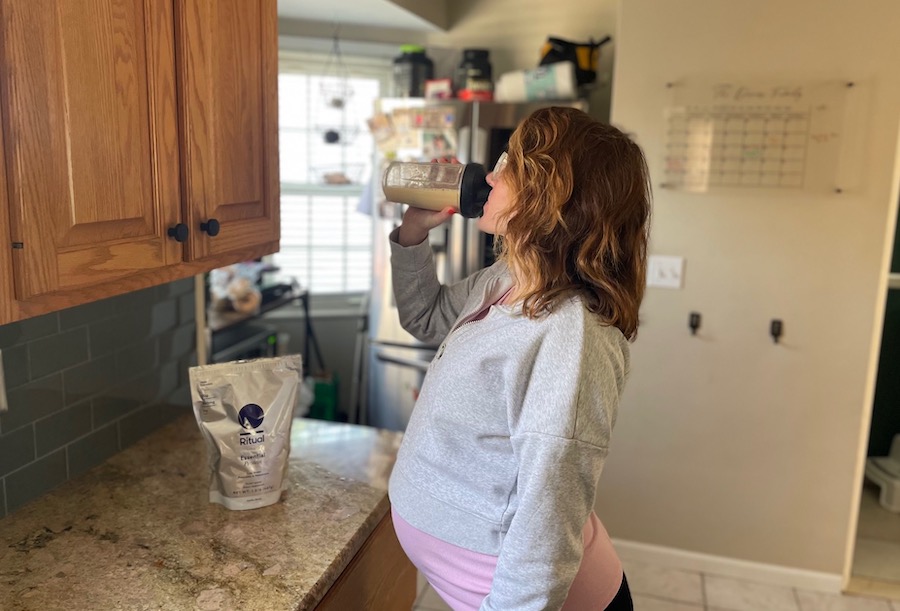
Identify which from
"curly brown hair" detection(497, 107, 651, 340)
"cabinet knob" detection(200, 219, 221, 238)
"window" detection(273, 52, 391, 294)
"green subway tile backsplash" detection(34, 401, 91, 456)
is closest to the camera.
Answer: "curly brown hair" detection(497, 107, 651, 340)

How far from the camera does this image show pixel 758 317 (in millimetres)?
2426

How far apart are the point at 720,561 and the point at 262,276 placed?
224 centimetres

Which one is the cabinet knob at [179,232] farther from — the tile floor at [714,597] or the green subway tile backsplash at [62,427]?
the tile floor at [714,597]

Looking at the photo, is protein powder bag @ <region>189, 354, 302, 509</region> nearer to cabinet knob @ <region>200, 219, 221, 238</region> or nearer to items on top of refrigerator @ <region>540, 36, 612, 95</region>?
cabinet knob @ <region>200, 219, 221, 238</region>

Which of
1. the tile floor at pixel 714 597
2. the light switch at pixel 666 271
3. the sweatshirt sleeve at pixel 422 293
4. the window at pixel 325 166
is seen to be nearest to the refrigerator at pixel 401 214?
the window at pixel 325 166

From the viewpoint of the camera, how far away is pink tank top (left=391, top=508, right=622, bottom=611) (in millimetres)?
1078

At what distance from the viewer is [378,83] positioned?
350 centimetres

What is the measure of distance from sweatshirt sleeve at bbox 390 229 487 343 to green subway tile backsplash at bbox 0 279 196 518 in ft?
1.97

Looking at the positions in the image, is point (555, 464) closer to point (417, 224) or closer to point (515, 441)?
point (515, 441)

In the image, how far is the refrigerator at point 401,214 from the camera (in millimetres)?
2740

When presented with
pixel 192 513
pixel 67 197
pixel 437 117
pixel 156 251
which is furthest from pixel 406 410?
pixel 67 197

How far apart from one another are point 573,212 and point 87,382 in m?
1.02

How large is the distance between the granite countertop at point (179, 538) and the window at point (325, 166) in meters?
2.07

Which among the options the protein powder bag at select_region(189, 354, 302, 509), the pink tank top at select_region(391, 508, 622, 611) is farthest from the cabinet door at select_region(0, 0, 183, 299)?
the pink tank top at select_region(391, 508, 622, 611)
